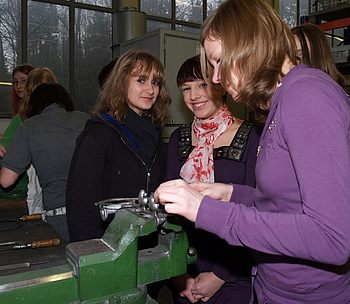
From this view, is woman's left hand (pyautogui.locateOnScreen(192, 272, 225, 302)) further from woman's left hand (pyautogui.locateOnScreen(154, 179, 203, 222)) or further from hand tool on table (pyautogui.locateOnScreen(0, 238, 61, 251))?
woman's left hand (pyautogui.locateOnScreen(154, 179, 203, 222))

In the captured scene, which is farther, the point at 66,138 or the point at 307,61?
the point at 66,138

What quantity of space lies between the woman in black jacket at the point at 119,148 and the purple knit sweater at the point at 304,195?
0.62 metres

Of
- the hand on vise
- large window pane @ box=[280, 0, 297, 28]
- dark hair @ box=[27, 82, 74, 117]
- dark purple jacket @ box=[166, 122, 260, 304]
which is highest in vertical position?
large window pane @ box=[280, 0, 297, 28]

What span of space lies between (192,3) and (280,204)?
4.97m

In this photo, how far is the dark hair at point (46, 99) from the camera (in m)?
1.78

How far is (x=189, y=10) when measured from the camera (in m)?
5.28

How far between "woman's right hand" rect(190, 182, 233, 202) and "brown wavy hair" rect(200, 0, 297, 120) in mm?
258

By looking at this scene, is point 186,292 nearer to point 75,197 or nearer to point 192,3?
point 75,197

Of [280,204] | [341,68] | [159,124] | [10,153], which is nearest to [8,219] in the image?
[10,153]

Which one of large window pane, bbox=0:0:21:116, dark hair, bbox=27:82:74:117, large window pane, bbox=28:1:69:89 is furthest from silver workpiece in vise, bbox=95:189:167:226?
large window pane, bbox=28:1:69:89

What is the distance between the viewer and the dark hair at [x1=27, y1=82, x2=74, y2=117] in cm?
178

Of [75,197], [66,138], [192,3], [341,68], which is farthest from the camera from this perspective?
[192,3]

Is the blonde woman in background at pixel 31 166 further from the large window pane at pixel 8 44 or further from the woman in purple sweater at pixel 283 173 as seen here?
the large window pane at pixel 8 44

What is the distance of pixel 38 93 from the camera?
180 centimetres
